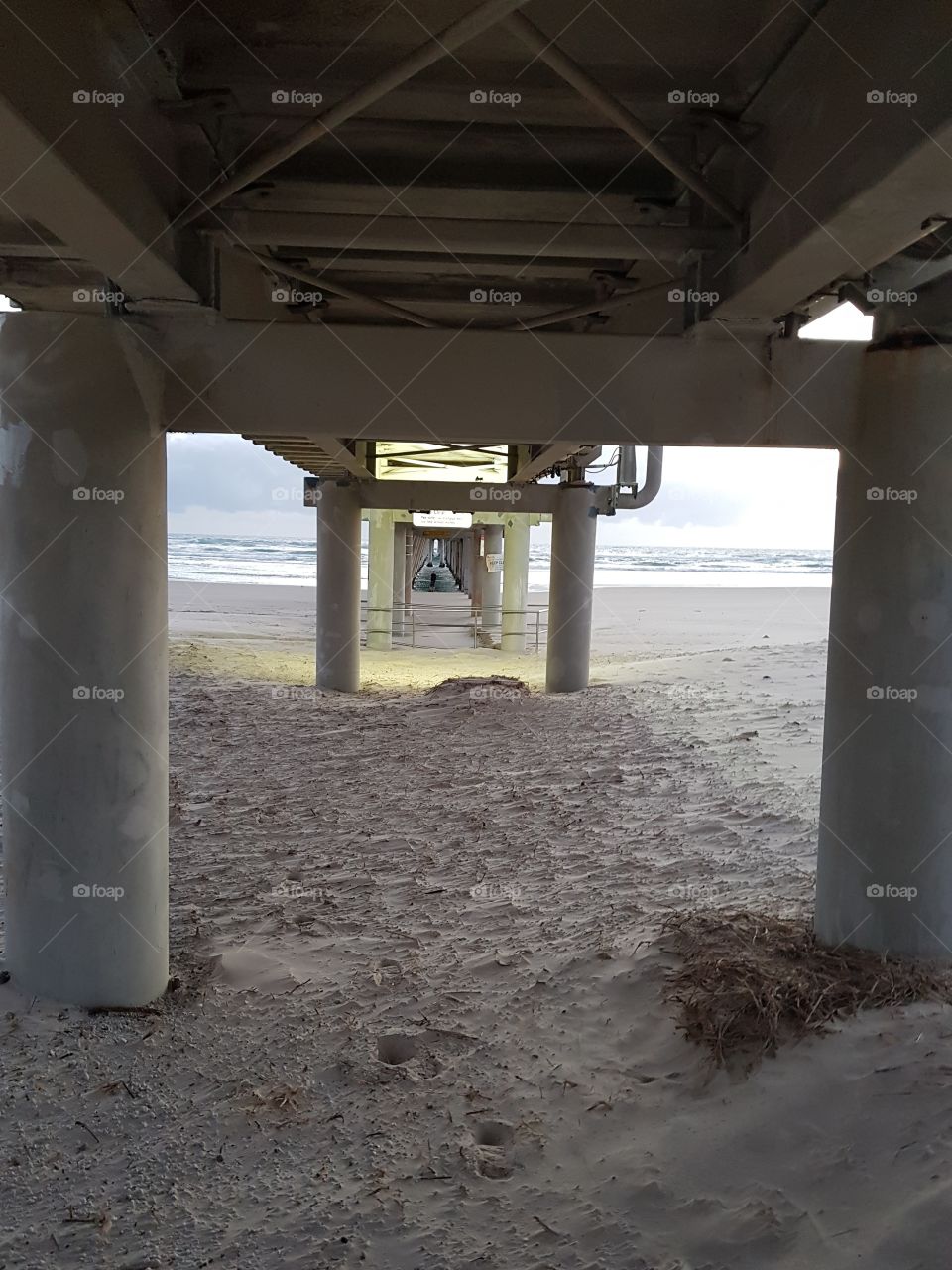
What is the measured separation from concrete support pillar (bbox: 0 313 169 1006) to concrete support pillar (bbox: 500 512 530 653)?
666 inches

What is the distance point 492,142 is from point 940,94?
1960 mm

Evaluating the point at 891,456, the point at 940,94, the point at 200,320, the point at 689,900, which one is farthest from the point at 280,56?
the point at 689,900

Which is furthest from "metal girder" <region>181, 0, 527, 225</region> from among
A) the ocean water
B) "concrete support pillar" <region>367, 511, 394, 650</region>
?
the ocean water

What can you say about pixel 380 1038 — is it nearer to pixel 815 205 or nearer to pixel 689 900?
pixel 689 900

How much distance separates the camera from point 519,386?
4742mm

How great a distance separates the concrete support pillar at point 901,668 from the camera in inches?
175

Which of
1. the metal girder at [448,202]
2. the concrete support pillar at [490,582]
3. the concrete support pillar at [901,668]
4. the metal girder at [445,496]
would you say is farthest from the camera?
the concrete support pillar at [490,582]

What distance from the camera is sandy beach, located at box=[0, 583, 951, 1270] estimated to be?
3.22 meters

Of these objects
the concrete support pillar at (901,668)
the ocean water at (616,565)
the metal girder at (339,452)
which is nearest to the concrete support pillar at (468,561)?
the ocean water at (616,565)

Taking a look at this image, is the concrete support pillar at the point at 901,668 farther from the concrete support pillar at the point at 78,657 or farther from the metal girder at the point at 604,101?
the concrete support pillar at the point at 78,657

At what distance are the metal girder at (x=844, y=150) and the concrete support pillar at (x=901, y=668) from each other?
96 centimetres

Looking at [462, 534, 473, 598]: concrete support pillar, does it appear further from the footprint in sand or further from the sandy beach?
the footprint in sand

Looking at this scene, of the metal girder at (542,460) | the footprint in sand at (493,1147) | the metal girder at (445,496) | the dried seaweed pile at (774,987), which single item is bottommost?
the footprint in sand at (493,1147)

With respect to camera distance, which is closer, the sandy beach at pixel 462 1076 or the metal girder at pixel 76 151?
the metal girder at pixel 76 151
